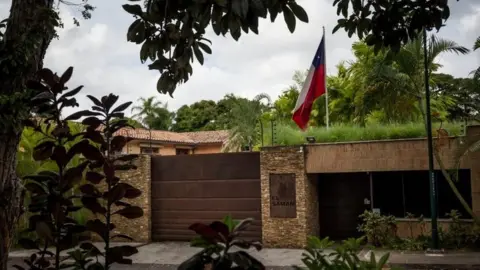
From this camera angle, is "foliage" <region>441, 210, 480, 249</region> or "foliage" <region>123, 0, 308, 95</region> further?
"foliage" <region>441, 210, 480, 249</region>

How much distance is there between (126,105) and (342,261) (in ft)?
4.93

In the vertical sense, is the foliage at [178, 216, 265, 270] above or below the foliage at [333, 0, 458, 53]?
below

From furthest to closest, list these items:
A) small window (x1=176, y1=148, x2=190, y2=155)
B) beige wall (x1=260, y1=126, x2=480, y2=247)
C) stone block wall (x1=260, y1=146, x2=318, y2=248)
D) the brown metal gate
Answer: small window (x1=176, y1=148, x2=190, y2=155) → the brown metal gate → stone block wall (x1=260, y1=146, x2=318, y2=248) → beige wall (x1=260, y1=126, x2=480, y2=247)

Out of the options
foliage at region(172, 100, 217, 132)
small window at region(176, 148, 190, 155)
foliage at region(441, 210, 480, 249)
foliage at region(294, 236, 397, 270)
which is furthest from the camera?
foliage at region(172, 100, 217, 132)

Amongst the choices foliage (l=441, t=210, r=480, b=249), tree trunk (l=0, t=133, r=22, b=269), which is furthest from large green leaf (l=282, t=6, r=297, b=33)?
foliage (l=441, t=210, r=480, b=249)

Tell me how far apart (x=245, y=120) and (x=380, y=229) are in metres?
14.2

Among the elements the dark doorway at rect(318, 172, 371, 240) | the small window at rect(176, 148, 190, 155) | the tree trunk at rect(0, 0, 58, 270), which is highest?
the small window at rect(176, 148, 190, 155)

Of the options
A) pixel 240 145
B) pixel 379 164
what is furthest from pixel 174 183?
pixel 240 145

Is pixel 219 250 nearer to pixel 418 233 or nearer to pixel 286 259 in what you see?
pixel 286 259

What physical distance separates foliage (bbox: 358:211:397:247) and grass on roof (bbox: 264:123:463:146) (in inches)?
77.2

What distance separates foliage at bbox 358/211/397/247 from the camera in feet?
40.6

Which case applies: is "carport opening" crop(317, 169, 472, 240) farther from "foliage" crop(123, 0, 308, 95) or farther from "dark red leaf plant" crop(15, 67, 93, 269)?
"dark red leaf plant" crop(15, 67, 93, 269)

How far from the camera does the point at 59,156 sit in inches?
79.4

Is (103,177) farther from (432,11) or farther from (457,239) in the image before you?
(457,239)
